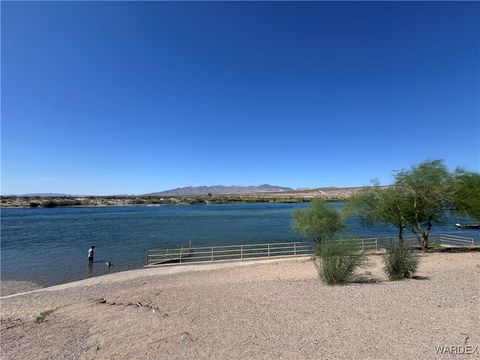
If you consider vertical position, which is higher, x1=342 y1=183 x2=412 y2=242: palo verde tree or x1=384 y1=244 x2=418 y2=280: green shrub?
x1=342 y1=183 x2=412 y2=242: palo verde tree

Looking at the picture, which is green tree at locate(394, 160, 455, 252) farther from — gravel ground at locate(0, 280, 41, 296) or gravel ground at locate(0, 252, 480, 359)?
gravel ground at locate(0, 280, 41, 296)

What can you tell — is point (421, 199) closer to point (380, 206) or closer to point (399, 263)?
point (380, 206)

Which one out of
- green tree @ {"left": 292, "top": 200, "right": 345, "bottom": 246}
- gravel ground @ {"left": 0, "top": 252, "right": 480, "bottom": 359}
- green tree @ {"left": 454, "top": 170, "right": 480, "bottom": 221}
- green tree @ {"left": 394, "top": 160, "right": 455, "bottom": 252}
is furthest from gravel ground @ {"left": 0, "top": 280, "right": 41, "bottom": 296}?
green tree @ {"left": 454, "top": 170, "right": 480, "bottom": 221}

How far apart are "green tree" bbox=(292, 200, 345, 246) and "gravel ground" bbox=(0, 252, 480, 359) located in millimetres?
9461

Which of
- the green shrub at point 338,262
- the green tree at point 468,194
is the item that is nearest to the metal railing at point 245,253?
the green tree at point 468,194

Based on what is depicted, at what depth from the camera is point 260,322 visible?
277 inches

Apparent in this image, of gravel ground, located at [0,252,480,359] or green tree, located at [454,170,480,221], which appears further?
green tree, located at [454,170,480,221]

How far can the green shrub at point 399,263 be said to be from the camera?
11.8 m

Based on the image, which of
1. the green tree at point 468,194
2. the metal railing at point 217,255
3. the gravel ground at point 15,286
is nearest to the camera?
the gravel ground at point 15,286

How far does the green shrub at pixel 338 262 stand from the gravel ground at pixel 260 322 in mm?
622

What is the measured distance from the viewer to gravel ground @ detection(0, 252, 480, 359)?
5.58 metres

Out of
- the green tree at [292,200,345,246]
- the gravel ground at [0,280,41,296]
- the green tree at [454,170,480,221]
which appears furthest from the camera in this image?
the green tree at [292,200,345,246]

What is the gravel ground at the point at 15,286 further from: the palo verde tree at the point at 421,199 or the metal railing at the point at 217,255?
the palo verde tree at the point at 421,199

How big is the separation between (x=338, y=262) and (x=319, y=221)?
10.9 m
